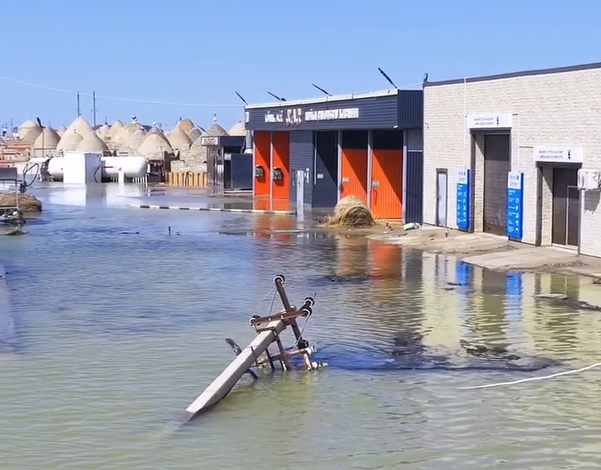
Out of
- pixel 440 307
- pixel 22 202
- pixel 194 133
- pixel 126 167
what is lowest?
pixel 440 307

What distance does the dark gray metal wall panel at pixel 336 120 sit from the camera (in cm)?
3578

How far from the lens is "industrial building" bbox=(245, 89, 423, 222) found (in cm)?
3512

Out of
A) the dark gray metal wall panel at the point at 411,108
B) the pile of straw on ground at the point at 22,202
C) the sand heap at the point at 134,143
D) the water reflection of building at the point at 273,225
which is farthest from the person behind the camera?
the sand heap at the point at 134,143

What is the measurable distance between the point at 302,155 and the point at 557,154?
2305 centimetres

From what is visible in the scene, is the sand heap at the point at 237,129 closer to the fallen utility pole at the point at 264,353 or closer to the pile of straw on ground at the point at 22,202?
the pile of straw on ground at the point at 22,202

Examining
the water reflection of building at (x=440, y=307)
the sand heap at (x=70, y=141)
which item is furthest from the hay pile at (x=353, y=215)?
the sand heap at (x=70, y=141)

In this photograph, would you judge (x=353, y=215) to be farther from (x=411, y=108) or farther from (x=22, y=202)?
(x=22, y=202)

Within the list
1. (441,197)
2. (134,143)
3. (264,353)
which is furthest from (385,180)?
(134,143)

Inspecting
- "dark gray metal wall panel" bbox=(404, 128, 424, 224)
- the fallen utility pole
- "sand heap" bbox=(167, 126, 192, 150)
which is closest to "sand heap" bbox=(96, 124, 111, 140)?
"sand heap" bbox=(167, 126, 192, 150)

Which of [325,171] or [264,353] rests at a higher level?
[325,171]

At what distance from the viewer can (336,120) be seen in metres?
41.1

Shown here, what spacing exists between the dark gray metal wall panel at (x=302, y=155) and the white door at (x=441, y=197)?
45.2 ft

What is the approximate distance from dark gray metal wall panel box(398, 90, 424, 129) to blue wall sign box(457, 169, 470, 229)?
3915 mm

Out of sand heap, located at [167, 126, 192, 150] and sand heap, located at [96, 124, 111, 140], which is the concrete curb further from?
sand heap, located at [96, 124, 111, 140]
